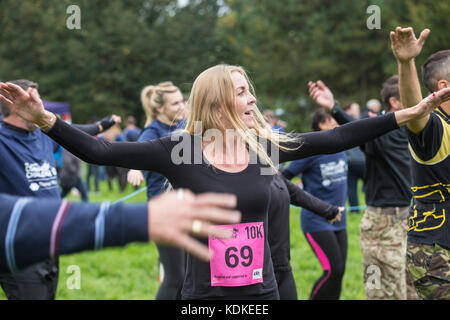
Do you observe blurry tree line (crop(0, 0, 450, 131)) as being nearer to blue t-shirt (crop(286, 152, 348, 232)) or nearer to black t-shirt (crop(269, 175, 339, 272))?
blue t-shirt (crop(286, 152, 348, 232))

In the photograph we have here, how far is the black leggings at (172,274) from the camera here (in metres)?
4.79

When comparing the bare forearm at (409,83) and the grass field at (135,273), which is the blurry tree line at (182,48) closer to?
the grass field at (135,273)

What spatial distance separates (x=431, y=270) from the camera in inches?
125

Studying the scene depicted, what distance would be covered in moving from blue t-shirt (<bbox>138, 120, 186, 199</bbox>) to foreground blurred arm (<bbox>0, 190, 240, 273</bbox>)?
11.3 ft

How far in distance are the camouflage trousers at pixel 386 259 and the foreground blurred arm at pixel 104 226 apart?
3.95m

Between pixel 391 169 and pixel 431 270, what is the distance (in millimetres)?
2068

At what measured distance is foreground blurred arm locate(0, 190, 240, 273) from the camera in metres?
1.48
